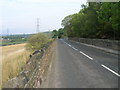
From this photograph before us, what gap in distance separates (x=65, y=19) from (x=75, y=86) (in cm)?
10033

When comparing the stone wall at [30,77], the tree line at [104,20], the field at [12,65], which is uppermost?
the tree line at [104,20]

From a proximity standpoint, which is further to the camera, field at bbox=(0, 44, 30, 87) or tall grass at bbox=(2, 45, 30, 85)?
field at bbox=(0, 44, 30, 87)

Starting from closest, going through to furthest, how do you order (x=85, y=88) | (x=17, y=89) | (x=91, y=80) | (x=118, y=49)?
(x=17, y=89) → (x=85, y=88) → (x=91, y=80) → (x=118, y=49)

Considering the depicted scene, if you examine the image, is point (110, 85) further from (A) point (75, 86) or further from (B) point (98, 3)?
(B) point (98, 3)

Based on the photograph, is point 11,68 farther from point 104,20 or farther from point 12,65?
point 104,20

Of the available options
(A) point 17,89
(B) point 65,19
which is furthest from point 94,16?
(B) point 65,19

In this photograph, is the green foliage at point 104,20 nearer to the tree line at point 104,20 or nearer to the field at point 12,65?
the tree line at point 104,20

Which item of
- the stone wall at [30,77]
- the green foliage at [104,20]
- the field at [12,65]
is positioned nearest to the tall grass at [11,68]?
the field at [12,65]

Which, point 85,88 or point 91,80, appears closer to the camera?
point 85,88

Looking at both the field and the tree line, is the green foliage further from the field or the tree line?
the field

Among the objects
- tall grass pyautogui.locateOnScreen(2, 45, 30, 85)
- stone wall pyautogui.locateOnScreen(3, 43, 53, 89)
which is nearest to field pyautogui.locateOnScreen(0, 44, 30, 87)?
tall grass pyautogui.locateOnScreen(2, 45, 30, 85)

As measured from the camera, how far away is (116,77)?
918 cm

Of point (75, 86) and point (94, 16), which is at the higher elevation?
point (94, 16)

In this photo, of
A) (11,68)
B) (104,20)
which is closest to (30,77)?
(11,68)
